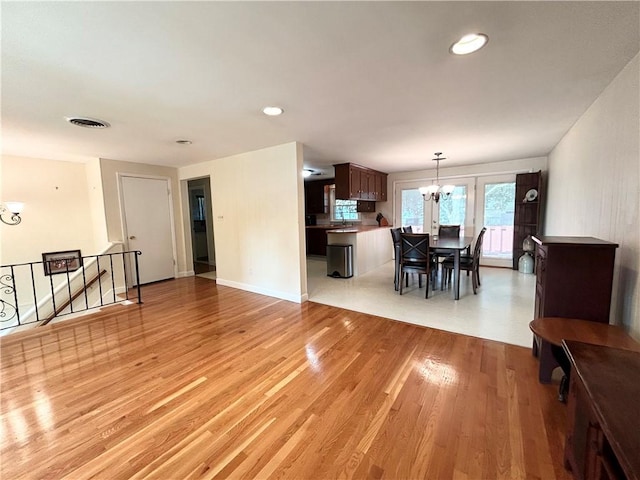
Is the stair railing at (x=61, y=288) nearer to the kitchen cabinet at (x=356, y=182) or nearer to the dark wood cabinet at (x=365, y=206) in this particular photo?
the kitchen cabinet at (x=356, y=182)

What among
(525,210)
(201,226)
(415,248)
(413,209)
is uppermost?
(413,209)

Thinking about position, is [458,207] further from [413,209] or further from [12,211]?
[12,211]

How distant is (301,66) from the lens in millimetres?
1804

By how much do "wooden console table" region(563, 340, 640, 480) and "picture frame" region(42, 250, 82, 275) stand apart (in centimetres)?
624

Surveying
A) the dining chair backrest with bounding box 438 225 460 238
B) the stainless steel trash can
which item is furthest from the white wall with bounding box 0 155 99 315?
the dining chair backrest with bounding box 438 225 460 238

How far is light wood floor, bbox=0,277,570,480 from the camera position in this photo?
1.41 meters

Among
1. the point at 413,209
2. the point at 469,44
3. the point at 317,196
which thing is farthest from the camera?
the point at 317,196

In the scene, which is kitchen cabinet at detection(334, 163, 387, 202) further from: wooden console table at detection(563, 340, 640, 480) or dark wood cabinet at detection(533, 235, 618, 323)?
wooden console table at detection(563, 340, 640, 480)

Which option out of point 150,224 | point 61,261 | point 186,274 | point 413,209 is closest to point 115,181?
point 150,224

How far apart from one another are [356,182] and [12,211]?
5714mm

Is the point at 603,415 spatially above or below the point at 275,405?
above

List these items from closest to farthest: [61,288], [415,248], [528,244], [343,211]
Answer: [415,248] → [61,288] → [528,244] → [343,211]

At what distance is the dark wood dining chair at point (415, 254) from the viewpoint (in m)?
3.99

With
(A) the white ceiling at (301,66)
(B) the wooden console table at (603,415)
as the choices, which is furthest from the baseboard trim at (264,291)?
(B) the wooden console table at (603,415)
